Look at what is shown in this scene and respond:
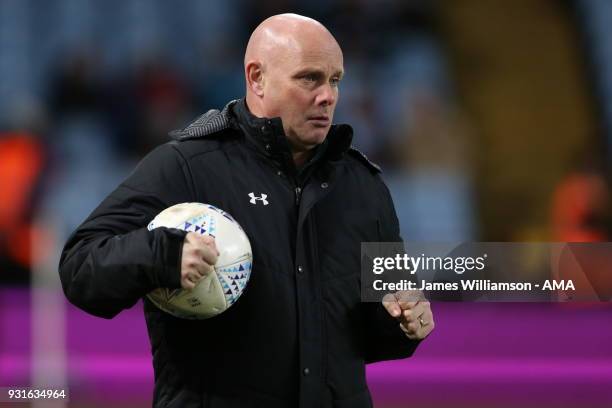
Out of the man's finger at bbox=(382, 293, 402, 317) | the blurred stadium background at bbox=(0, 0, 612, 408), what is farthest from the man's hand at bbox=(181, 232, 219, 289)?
the blurred stadium background at bbox=(0, 0, 612, 408)

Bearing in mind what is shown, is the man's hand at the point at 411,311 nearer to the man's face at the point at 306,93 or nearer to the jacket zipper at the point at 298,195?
the jacket zipper at the point at 298,195

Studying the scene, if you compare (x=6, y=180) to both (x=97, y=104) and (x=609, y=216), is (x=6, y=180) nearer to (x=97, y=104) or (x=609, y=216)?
(x=97, y=104)

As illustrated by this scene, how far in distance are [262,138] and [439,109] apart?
6.48m

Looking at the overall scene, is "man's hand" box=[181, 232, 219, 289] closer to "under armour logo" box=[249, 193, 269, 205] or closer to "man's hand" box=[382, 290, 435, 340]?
"under armour logo" box=[249, 193, 269, 205]

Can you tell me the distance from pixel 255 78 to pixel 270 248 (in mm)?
459

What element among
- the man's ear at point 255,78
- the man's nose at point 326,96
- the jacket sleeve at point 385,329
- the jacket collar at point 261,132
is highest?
the man's ear at point 255,78

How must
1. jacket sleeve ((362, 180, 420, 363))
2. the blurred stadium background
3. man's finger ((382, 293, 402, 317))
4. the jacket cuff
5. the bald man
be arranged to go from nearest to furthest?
the jacket cuff, the bald man, man's finger ((382, 293, 402, 317)), jacket sleeve ((362, 180, 420, 363)), the blurred stadium background

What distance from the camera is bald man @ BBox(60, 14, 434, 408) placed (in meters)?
2.57

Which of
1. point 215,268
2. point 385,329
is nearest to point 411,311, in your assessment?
point 385,329

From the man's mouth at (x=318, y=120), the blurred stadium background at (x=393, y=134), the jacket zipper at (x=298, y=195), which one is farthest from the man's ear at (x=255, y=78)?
the blurred stadium background at (x=393, y=134)

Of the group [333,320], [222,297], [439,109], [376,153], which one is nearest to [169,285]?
[222,297]

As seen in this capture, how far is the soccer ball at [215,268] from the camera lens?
2510 millimetres

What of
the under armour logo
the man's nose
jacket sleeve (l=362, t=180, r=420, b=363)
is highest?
the man's nose

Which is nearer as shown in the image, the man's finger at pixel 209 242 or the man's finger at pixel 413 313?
the man's finger at pixel 209 242
